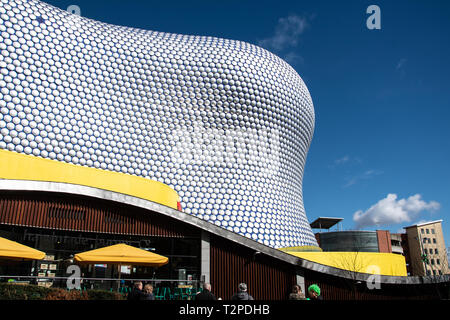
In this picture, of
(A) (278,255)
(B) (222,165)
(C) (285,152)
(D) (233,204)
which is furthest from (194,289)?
(C) (285,152)

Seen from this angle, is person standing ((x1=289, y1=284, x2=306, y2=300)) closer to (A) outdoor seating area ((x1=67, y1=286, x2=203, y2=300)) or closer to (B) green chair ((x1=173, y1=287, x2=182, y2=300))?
(A) outdoor seating area ((x1=67, y1=286, x2=203, y2=300))

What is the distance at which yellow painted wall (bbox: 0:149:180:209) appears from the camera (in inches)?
460

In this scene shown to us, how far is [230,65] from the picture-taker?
26578 mm

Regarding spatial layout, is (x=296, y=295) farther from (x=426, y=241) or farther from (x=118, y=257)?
(x=426, y=241)

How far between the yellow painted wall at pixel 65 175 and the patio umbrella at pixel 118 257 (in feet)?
12.0

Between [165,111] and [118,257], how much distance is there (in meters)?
16.5

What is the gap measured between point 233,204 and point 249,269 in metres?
11.6

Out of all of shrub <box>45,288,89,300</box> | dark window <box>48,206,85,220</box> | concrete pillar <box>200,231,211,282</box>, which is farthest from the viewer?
concrete pillar <box>200,231,211,282</box>

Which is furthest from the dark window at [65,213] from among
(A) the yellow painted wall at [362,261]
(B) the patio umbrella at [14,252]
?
(A) the yellow painted wall at [362,261]

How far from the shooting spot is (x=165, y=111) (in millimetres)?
24938

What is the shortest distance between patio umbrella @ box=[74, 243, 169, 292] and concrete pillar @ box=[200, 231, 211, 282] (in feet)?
7.18

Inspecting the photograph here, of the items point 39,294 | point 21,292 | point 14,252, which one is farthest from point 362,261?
point 14,252

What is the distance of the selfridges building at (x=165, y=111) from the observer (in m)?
20.3

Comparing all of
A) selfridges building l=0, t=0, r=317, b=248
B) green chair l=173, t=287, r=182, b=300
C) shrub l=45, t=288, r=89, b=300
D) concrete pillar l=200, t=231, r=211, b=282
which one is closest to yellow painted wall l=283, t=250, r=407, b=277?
concrete pillar l=200, t=231, r=211, b=282
